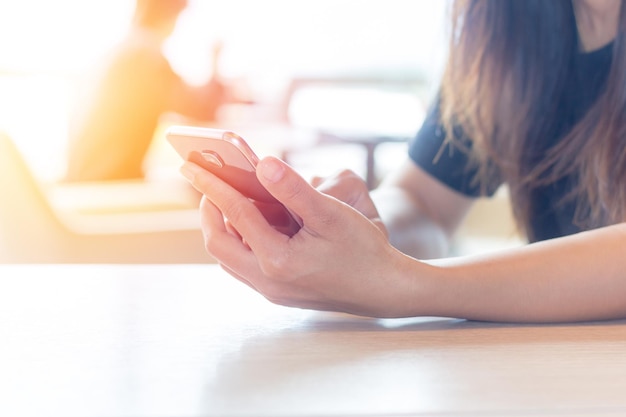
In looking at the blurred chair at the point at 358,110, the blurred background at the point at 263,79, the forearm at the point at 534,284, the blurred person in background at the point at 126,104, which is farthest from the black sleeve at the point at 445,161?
the blurred chair at the point at 358,110

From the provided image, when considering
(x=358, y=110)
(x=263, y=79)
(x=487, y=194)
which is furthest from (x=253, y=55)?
(x=487, y=194)

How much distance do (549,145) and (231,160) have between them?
0.61 meters

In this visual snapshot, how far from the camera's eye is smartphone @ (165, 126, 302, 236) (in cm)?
60

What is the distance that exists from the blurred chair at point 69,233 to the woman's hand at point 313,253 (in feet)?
3.91

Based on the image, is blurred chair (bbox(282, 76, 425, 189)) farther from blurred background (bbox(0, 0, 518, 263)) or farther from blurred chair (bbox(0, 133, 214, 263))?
blurred chair (bbox(0, 133, 214, 263))

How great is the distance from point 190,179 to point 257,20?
16.2 feet

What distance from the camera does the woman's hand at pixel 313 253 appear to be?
0.57 metres

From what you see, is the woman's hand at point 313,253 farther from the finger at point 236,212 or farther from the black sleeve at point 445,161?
the black sleeve at point 445,161

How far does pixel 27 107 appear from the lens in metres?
4.61

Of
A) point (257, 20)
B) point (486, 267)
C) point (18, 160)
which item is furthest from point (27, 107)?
point (486, 267)

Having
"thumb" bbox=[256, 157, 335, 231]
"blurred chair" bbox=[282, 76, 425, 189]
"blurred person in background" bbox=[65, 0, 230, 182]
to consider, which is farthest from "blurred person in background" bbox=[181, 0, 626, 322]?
"blurred chair" bbox=[282, 76, 425, 189]

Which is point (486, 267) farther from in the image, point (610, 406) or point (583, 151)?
point (583, 151)

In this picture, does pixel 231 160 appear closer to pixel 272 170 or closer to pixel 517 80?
pixel 272 170

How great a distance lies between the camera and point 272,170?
0.56m
